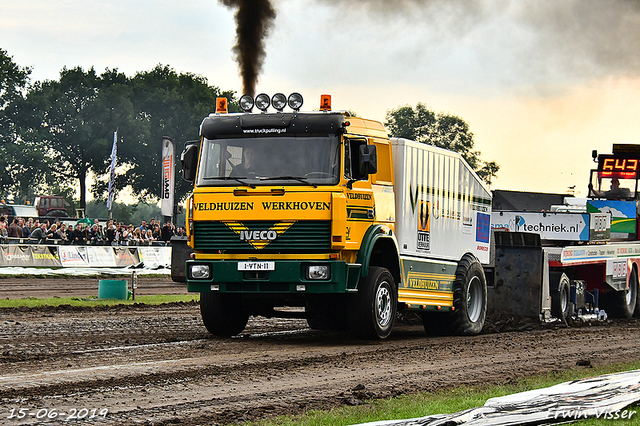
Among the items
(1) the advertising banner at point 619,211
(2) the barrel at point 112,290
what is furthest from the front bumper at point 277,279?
(1) the advertising banner at point 619,211

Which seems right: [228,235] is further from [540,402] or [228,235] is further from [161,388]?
[540,402]

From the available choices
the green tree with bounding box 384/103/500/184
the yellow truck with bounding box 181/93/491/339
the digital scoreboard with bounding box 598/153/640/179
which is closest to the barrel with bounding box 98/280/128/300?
the yellow truck with bounding box 181/93/491/339

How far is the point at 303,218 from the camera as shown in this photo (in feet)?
41.0

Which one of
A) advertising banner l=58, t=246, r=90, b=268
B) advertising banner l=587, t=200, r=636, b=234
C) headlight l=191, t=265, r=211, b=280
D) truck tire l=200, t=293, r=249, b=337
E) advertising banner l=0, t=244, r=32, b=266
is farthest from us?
advertising banner l=58, t=246, r=90, b=268

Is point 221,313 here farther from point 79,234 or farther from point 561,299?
point 79,234

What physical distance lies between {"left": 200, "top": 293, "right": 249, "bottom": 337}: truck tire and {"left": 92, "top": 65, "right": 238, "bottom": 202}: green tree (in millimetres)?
64606

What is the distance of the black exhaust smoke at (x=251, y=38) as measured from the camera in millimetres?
21828

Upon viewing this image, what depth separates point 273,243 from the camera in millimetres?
12688

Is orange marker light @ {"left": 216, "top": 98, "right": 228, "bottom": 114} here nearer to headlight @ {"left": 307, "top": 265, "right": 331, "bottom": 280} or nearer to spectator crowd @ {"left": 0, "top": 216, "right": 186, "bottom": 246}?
headlight @ {"left": 307, "top": 265, "right": 331, "bottom": 280}

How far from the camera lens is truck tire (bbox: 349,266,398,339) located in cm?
1311

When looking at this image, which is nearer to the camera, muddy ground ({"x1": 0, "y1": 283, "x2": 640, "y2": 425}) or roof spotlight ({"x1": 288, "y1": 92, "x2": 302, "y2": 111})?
muddy ground ({"x1": 0, "y1": 283, "x2": 640, "y2": 425})

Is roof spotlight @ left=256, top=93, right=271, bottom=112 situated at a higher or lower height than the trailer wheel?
higher

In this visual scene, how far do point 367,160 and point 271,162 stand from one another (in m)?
1.36

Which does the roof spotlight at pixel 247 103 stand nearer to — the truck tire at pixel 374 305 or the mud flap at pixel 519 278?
the truck tire at pixel 374 305
